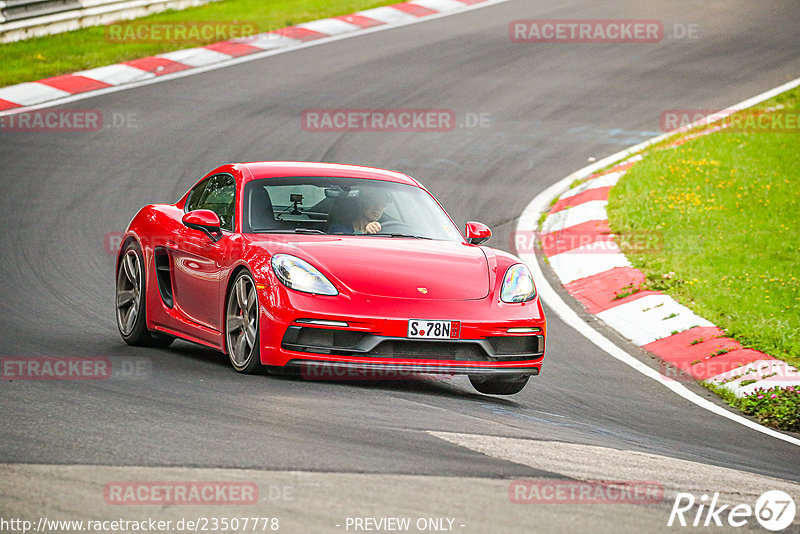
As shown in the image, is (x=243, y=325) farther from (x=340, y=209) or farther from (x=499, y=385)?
(x=499, y=385)

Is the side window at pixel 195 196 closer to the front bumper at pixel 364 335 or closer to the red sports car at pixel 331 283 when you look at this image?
the red sports car at pixel 331 283

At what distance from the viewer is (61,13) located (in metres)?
20.5

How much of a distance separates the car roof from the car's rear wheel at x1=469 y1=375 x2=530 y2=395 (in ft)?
5.20

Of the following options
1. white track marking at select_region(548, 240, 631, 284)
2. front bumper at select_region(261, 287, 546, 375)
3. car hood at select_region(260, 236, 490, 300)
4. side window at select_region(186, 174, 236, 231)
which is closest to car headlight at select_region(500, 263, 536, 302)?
car hood at select_region(260, 236, 490, 300)

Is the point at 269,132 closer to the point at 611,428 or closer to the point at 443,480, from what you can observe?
the point at 611,428

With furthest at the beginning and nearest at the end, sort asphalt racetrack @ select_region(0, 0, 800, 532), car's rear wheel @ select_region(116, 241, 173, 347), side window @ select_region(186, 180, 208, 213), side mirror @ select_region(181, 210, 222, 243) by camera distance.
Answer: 1. side window @ select_region(186, 180, 208, 213)
2. car's rear wheel @ select_region(116, 241, 173, 347)
3. side mirror @ select_region(181, 210, 222, 243)
4. asphalt racetrack @ select_region(0, 0, 800, 532)

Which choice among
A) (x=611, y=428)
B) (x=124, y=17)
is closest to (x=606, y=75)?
(x=124, y=17)

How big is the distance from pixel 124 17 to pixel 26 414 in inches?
682

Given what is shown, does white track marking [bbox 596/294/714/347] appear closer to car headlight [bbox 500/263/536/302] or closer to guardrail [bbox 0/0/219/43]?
car headlight [bbox 500/263/536/302]

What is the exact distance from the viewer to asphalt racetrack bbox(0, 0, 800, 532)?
4414 millimetres

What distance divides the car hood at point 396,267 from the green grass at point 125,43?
11.9 meters

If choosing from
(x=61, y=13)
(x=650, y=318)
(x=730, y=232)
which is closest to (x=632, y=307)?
(x=650, y=318)

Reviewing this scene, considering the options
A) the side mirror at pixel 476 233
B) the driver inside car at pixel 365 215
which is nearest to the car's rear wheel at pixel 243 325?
the driver inside car at pixel 365 215

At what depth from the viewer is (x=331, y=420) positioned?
552cm
